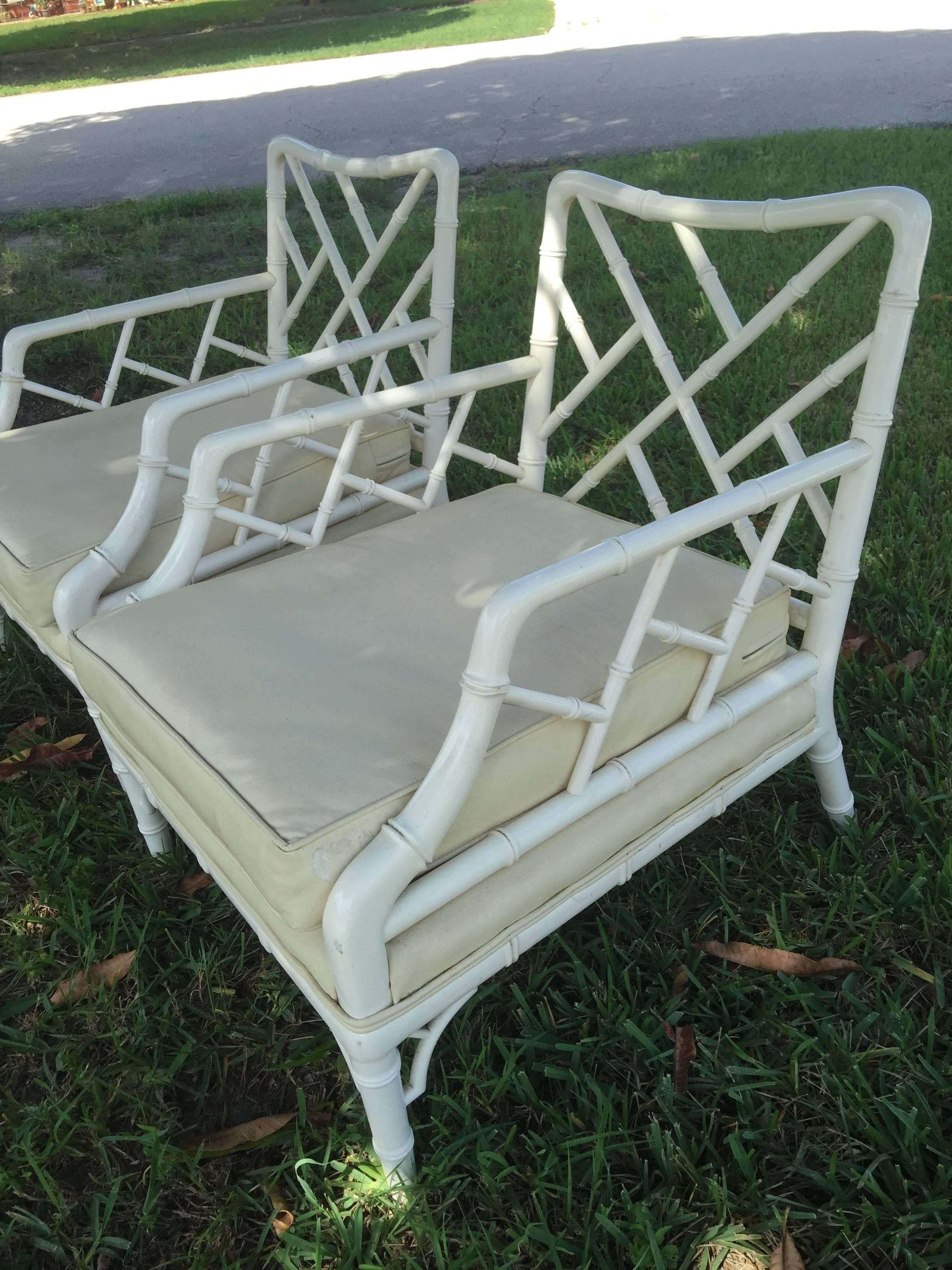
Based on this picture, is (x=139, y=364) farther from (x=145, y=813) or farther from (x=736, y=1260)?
(x=736, y=1260)

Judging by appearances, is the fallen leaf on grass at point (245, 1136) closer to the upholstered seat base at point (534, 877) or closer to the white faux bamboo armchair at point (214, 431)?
the upholstered seat base at point (534, 877)

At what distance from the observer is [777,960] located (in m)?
1.64

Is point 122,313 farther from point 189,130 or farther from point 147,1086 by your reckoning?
point 189,130

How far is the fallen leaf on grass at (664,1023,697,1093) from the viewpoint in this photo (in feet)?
4.91

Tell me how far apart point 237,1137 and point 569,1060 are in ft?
1.66

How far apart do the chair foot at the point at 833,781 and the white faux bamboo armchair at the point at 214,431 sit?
89 centimetres

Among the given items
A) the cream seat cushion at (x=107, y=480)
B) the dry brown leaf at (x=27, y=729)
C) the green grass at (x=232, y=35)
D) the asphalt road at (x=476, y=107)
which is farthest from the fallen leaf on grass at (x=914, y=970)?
the green grass at (x=232, y=35)

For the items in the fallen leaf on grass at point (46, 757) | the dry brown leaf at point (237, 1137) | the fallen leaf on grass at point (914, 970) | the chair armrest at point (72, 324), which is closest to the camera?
the dry brown leaf at point (237, 1137)

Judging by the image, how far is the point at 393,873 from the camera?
1116 millimetres

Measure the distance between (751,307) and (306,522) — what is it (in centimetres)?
242

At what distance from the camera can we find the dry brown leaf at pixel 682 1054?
1.50 m

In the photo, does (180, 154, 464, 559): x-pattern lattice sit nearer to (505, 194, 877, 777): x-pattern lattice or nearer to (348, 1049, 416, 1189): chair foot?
(505, 194, 877, 777): x-pattern lattice

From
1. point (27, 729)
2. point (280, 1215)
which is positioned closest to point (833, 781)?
point (280, 1215)

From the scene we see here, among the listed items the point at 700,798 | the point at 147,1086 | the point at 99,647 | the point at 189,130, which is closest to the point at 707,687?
the point at 700,798
